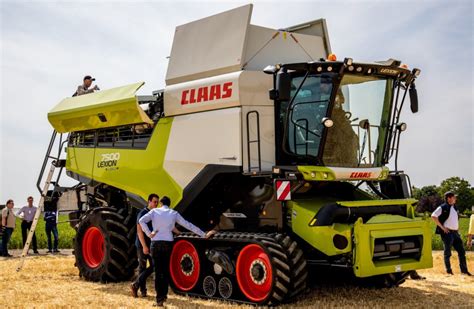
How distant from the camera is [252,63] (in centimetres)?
980

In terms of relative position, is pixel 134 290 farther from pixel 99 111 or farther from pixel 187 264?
pixel 99 111

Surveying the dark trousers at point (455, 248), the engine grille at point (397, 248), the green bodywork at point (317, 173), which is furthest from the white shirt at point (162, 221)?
the dark trousers at point (455, 248)

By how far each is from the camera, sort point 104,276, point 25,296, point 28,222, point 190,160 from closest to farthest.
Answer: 1. point 25,296
2. point 190,160
3. point 104,276
4. point 28,222

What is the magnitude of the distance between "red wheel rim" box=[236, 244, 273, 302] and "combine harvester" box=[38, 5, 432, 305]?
0.07ft

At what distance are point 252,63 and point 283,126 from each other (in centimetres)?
126

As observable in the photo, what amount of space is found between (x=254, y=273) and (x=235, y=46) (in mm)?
3667

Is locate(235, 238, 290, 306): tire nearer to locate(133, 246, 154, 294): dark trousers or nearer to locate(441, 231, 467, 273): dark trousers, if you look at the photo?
locate(133, 246, 154, 294): dark trousers

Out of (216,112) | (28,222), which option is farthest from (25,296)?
(28,222)

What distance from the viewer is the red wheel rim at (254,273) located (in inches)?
328

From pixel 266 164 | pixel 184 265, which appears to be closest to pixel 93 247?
pixel 184 265

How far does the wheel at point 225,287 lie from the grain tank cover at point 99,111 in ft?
11.3

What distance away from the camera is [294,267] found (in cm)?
823

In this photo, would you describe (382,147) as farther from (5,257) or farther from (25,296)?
(5,257)

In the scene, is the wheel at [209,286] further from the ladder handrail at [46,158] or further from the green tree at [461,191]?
the green tree at [461,191]
